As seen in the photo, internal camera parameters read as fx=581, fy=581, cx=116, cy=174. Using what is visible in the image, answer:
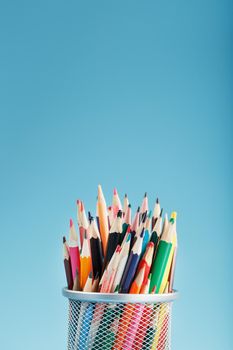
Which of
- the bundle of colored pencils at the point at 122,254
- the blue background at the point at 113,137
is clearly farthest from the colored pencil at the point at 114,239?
the blue background at the point at 113,137

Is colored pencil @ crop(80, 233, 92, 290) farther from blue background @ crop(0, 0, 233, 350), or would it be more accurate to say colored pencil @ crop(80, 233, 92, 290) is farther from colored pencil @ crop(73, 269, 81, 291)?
blue background @ crop(0, 0, 233, 350)

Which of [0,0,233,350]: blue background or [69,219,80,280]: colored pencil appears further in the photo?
[0,0,233,350]: blue background

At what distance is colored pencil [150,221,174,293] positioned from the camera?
0.52 m

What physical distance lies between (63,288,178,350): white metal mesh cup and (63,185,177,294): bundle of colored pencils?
11 mm

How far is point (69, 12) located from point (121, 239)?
0.58 meters

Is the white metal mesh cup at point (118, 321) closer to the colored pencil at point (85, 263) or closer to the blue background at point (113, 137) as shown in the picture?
the colored pencil at point (85, 263)

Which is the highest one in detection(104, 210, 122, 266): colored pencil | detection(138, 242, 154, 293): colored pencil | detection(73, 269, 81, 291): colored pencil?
detection(104, 210, 122, 266): colored pencil

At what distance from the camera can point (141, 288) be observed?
51 cm

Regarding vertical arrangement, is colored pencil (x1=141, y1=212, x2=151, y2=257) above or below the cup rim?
above

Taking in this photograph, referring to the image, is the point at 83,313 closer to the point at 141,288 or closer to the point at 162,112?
the point at 141,288

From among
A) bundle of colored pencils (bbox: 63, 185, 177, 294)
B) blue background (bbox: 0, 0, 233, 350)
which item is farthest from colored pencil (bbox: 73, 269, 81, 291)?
blue background (bbox: 0, 0, 233, 350)

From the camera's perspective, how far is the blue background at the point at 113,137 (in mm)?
950
